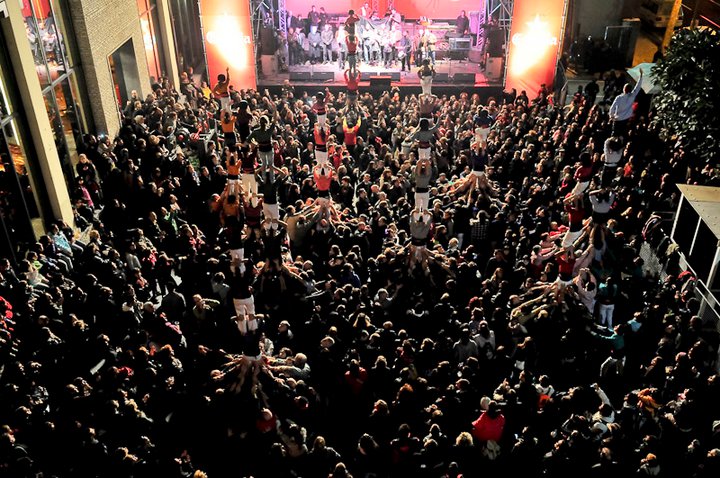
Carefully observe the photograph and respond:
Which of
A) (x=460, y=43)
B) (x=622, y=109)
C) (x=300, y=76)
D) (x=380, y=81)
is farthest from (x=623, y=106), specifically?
(x=300, y=76)

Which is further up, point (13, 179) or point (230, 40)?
point (230, 40)

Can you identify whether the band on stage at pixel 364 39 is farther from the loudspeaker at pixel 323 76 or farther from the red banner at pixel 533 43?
the red banner at pixel 533 43

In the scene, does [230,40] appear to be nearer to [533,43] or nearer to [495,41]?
[495,41]

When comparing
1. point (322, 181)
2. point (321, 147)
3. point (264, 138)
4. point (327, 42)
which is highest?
point (264, 138)

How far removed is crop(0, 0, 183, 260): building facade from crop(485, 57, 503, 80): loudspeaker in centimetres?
986

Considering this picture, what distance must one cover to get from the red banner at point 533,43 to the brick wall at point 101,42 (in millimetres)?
10412

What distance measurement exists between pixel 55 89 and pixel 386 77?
9.99 metres

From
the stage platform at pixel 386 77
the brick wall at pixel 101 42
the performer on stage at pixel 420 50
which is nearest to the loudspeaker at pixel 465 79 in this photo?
the stage platform at pixel 386 77

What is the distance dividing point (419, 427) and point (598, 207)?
14.5ft

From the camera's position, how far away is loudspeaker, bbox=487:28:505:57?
21594mm

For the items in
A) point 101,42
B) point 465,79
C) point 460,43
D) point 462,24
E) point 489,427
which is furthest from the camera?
point 462,24

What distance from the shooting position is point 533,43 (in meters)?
20.1

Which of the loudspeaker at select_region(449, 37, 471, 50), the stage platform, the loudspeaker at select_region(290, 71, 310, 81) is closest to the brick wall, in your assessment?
the stage platform

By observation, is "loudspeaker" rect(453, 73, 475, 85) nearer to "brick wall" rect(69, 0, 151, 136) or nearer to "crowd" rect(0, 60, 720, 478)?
"crowd" rect(0, 60, 720, 478)
